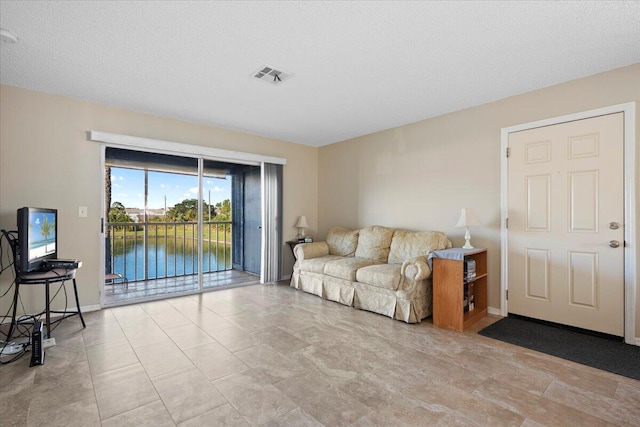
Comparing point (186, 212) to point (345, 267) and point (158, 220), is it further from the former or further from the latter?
point (345, 267)

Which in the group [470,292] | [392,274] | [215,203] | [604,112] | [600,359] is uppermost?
[604,112]

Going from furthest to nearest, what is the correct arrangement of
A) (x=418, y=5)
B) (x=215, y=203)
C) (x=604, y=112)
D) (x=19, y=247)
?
1. (x=215, y=203)
2. (x=604, y=112)
3. (x=19, y=247)
4. (x=418, y=5)

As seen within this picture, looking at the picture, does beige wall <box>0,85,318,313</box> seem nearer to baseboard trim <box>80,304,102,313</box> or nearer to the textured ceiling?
baseboard trim <box>80,304,102,313</box>

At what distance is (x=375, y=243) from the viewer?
4543mm

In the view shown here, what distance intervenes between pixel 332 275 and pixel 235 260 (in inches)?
118

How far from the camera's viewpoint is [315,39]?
92.7 inches

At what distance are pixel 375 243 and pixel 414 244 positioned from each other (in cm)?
67

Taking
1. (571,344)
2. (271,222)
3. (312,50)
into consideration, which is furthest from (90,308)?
(571,344)

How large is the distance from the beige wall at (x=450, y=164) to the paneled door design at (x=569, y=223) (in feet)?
0.52

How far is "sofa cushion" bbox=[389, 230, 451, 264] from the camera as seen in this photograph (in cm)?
385

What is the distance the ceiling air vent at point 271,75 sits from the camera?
9.43 feet

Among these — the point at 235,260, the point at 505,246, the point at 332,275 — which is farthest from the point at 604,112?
the point at 235,260

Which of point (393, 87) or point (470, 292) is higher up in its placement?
point (393, 87)

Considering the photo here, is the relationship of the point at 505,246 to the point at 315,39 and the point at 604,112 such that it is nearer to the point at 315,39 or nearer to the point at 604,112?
the point at 604,112
